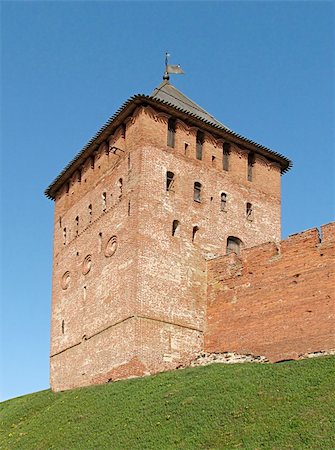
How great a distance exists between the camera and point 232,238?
27.0 metres

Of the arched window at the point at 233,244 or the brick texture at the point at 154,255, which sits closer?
the brick texture at the point at 154,255

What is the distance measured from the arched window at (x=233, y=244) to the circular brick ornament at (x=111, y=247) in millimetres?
3818

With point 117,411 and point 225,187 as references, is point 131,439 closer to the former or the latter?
point 117,411

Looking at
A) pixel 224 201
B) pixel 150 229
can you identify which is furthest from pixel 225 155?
pixel 150 229

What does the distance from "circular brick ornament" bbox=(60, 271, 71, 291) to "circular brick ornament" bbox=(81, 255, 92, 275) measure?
1.40 meters

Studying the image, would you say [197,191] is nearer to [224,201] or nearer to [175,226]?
[224,201]

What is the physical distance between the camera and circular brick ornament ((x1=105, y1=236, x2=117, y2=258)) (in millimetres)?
25844

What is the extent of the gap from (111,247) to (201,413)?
9432mm

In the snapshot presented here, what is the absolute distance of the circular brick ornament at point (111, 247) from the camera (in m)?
25.8

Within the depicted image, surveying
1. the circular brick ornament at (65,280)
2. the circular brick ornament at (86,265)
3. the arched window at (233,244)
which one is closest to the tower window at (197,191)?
the arched window at (233,244)

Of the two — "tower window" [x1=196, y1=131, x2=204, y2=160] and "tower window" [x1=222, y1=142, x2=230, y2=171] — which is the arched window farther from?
"tower window" [x1=196, y1=131, x2=204, y2=160]

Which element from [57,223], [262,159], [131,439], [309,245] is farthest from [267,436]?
[57,223]

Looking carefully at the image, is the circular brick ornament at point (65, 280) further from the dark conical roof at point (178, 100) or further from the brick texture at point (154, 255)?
the dark conical roof at point (178, 100)

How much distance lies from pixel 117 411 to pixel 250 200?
1060 cm
